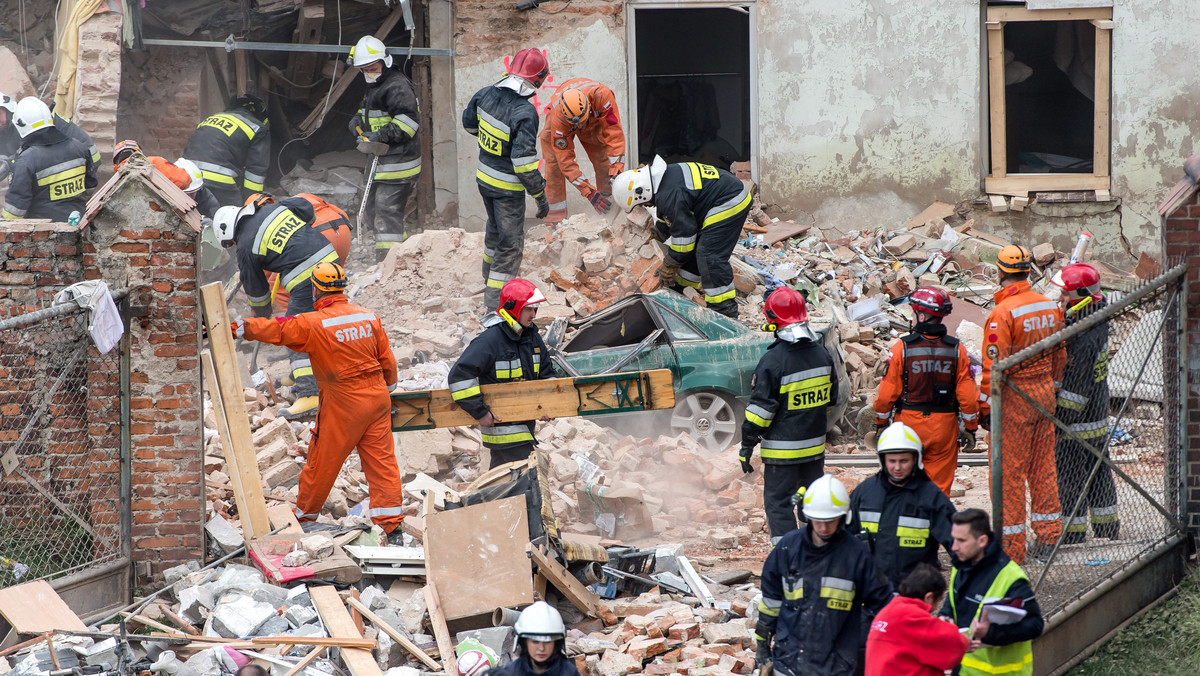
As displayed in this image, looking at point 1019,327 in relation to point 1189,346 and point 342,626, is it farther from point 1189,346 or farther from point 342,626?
point 342,626

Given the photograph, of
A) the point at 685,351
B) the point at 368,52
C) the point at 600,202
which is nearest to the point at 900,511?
the point at 685,351

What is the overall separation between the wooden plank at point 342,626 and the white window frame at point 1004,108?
10.2m

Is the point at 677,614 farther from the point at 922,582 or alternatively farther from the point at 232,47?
the point at 232,47

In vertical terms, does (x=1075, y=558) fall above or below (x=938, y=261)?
below

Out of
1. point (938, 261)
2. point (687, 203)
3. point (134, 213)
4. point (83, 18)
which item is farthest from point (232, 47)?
point (938, 261)

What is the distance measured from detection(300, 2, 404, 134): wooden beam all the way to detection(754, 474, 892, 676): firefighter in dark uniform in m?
9.99

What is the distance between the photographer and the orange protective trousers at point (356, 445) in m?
7.72

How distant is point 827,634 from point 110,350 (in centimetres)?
430

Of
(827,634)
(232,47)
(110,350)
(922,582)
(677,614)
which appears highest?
(232,47)

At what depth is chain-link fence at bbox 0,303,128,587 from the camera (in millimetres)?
7184

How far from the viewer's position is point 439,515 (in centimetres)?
694

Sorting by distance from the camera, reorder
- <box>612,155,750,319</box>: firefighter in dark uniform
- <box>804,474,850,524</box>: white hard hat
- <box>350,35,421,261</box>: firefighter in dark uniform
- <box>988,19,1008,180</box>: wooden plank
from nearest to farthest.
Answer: <box>804,474,850,524</box>: white hard hat < <box>612,155,750,319</box>: firefighter in dark uniform < <box>350,35,421,261</box>: firefighter in dark uniform < <box>988,19,1008,180</box>: wooden plank

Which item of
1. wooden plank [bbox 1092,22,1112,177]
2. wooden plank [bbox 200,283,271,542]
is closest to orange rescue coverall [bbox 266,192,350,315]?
wooden plank [bbox 200,283,271,542]

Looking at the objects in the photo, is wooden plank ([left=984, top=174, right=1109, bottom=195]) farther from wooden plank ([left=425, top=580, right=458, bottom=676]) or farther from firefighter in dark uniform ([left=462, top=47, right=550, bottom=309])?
wooden plank ([left=425, top=580, right=458, bottom=676])
